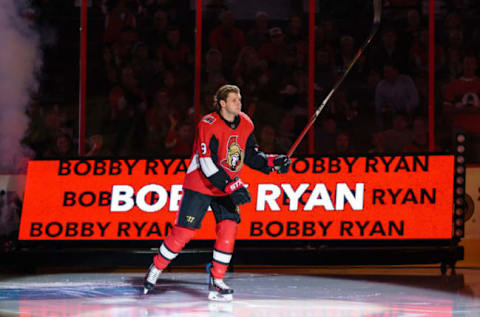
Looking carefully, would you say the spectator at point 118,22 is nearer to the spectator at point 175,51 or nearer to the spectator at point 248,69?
the spectator at point 175,51

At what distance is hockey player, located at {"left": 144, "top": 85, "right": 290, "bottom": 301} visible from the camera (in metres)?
5.77

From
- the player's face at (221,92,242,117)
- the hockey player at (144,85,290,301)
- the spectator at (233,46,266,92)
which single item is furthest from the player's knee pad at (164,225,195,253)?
the spectator at (233,46,266,92)

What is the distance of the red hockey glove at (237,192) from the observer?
5.66m

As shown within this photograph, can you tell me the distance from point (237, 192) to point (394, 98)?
4.10 m

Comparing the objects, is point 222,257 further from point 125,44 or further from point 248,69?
point 125,44

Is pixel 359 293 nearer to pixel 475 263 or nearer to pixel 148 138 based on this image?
pixel 475 263

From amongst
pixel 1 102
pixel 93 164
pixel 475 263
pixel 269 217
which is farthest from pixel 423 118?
pixel 1 102

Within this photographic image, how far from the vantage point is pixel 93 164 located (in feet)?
26.3

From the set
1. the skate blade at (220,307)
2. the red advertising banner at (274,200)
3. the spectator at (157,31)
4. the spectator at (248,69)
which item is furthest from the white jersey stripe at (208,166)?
the spectator at (157,31)

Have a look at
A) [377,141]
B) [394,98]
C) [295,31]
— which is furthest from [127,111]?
[394,98]

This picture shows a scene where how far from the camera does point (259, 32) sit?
9.48 meters

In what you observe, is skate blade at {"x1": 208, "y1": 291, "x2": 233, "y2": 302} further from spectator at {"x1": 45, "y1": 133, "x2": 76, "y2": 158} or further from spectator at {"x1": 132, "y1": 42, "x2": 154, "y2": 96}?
spectator at {"x1": 132, "y1": 42, "x2": 154, "y2": 96}

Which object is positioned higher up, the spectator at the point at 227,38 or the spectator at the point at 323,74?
the spectator at the point at 227,38

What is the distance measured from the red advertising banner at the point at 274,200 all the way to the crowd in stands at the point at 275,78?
1.30 m
